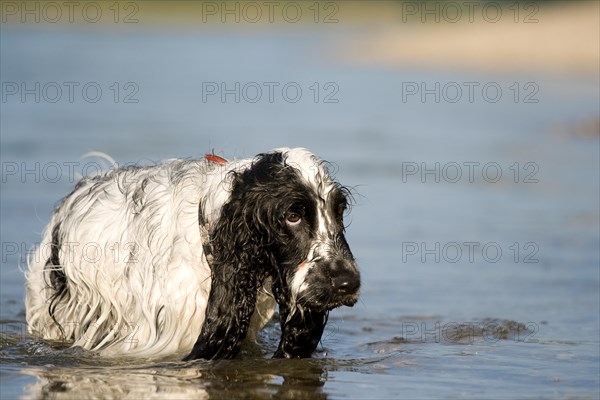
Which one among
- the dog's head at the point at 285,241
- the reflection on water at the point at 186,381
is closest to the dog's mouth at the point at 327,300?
the dog's head at the point at 285,241

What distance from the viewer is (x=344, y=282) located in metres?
5.68

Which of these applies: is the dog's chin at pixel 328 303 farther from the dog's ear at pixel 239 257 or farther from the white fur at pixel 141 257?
the dog's ear at pixel 239 257

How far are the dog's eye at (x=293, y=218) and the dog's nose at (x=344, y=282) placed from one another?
356mm

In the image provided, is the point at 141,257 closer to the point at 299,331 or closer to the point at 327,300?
the point at 299,331

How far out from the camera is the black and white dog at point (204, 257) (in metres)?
5.80

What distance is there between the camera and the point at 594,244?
10.5 meters

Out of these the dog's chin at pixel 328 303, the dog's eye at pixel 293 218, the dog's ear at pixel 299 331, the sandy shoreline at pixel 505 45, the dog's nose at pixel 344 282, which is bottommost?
the dog's ear at pixel 299 331

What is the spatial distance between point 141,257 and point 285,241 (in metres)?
0.88

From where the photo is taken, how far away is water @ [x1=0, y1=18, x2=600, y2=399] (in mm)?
6340

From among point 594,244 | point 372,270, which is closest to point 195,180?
point 372,270

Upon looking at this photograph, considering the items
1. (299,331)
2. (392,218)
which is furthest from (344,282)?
(392,218)

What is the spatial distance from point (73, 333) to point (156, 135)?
32.7ft

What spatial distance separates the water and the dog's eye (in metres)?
0.92

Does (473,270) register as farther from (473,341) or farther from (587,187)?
(587,187)
